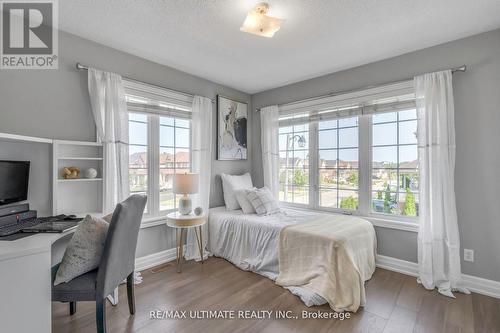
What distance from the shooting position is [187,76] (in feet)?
10.9

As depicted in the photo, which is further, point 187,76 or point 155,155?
point 187,76

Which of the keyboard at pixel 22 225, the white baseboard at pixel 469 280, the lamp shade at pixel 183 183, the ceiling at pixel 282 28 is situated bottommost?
the white baseboard at pixel 469 280

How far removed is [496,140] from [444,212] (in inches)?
31.4

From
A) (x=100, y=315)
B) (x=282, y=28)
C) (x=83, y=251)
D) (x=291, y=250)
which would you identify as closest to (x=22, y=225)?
(x=83, y=251)

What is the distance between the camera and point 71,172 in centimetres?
227

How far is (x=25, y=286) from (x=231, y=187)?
250cm

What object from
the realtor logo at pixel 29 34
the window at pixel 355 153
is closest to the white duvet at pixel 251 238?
the window at pixel 355 153

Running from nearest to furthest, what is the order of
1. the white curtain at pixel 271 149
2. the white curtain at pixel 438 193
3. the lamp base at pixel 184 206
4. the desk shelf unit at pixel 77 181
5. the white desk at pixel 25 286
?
the white desk at pixel 25 286
the desk shelf unit at pixel 77 181
the white curtain at pixel 438 193
the lamp base at pixel 184 206
the white curtain at pixel 271 149

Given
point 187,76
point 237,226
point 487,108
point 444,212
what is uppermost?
point 187,76

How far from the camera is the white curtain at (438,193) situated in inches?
92.4

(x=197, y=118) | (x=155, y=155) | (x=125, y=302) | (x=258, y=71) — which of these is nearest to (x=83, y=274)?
(x=125, y=302)

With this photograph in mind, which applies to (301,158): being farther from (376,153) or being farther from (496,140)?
(496,140)

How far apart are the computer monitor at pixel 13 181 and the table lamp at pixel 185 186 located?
51.3 inches

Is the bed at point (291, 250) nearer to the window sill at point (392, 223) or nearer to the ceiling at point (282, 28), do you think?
the window sill at point (392, 223)
